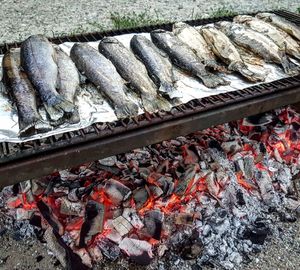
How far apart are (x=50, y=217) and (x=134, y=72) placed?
148 centimetres

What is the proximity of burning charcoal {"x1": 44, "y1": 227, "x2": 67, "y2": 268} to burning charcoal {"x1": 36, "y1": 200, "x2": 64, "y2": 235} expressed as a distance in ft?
0.24

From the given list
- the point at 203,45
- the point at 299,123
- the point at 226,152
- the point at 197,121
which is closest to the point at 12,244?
the point at 197,121

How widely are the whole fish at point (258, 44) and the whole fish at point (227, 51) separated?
154 millimetres

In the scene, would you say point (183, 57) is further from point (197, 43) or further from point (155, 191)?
point (155, 191)

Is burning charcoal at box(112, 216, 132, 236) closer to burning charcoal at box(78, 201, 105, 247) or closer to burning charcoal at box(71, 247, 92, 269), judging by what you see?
burning charcoal at box(78, 201, 105, 247)

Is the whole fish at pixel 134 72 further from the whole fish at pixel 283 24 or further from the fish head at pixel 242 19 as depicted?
the whole fish at pixel 283 24

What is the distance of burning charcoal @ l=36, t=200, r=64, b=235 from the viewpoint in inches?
134

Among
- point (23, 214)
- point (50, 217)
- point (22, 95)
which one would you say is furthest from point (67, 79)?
point (23, 214)

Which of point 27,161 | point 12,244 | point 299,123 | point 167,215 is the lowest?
point 12,244

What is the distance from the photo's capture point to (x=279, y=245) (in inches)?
142

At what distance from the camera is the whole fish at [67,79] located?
2959 mm

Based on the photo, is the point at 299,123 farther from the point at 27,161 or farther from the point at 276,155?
the point at 27,161

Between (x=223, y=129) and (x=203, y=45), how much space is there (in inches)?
43.6

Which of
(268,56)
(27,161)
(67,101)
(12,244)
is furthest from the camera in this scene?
→ (268,56)
